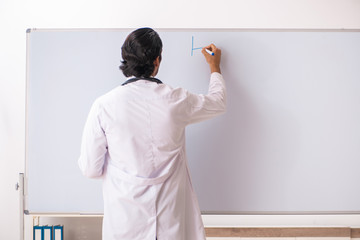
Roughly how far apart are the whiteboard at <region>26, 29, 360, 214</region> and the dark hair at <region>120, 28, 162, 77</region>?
1.12 feet

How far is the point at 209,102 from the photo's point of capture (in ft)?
3.95

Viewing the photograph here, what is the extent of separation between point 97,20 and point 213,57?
2.60 feet

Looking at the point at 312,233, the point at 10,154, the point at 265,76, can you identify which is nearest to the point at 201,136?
the point at 265,76

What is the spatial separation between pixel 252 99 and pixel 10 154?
1492mm

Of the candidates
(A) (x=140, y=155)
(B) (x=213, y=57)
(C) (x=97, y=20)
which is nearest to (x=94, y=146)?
(A) (x=140, y=155)

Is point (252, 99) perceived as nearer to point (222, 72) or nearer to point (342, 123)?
point (222, 72)

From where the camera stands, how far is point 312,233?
1.77 metres

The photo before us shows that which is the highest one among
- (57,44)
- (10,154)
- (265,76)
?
(57,44)

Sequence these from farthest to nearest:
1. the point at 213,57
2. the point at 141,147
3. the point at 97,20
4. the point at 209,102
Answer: the point at 97,20, the point at 213,57, the point at 209,102, the point at 141,147

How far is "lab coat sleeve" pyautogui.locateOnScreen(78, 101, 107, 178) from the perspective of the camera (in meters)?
1.07

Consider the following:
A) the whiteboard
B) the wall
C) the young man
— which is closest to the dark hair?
the young man

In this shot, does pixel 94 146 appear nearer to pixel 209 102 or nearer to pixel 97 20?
pixel 209 102

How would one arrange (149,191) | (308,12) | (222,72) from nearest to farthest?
1. (149,191)
2. (222,72)
3. (308,12)

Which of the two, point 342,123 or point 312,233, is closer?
point 342,123
